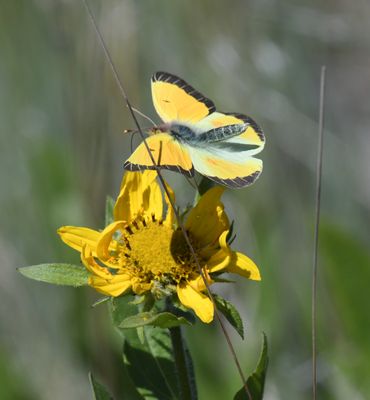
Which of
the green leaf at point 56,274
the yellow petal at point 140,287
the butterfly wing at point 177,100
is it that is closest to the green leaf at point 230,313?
the yellow petal at point 140,287

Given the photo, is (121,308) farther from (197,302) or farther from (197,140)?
(197,140)

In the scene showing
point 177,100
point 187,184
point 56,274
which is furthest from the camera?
point 187,184

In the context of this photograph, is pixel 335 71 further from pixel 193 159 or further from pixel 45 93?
pixel 193 159

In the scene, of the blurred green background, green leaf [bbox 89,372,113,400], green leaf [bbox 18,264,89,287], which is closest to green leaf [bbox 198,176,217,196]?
green leaf [bbox 18,264,89,287]

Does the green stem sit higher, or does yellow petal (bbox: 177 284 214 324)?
yellow petal (bbox: 177 284 214 324)

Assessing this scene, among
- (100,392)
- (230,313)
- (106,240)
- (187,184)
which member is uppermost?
(106,240)

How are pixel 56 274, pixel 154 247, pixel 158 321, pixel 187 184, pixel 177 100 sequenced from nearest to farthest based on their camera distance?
pixel 158 321
pixel 56 274
pixel 154 247
pixel 177 100
pixel 187 184

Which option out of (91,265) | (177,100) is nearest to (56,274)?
(91,265)

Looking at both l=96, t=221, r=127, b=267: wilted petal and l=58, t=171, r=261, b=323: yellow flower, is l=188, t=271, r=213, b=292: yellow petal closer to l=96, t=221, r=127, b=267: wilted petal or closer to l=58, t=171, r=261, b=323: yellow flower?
l=58, t=171, r=261, b=323: yellow flower
